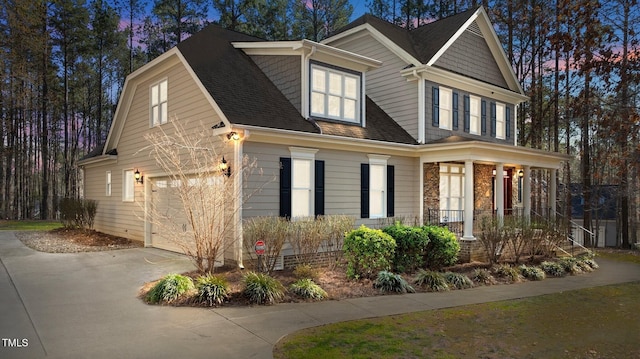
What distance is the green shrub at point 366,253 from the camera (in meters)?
9.33

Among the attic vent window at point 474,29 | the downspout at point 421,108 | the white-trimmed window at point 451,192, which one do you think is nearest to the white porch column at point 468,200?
the white-trimmed window at point 451,192

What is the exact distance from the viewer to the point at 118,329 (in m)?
5.73

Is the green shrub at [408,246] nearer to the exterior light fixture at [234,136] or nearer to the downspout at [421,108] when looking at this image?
the exterior light fixture at [234,136]

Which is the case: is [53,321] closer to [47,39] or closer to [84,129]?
[47,39]

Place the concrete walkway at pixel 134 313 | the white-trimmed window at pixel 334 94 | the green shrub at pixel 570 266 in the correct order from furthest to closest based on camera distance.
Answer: the white-trimmed window at pixel 334 94 → the green shrub at pixel 570 266 → the concrete walkway at pixel 134 313

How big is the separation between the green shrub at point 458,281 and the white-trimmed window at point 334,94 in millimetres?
5509

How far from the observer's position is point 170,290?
7.21 metres

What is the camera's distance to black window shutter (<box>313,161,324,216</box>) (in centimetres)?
1141

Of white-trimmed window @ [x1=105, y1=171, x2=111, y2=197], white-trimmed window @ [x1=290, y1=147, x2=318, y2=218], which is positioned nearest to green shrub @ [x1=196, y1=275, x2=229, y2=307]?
white-trimmed window @ [x1=290, y1=147, x2=318, y2=218]

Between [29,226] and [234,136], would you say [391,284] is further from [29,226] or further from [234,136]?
[29,226]

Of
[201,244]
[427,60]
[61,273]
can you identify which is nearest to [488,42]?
[427,60]

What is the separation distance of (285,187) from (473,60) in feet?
34.1

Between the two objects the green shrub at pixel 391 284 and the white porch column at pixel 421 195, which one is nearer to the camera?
the green shrub at pixel 391 284

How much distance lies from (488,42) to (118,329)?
665 inches
